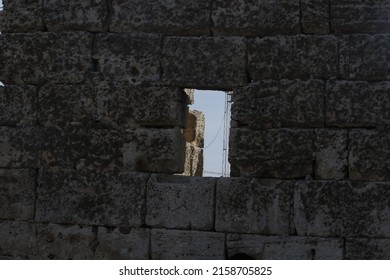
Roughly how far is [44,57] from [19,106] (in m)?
0.54

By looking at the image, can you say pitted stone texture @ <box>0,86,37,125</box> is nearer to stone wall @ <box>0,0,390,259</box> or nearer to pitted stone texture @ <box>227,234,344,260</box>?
stone wall @ <box>0,0,390,259</box>

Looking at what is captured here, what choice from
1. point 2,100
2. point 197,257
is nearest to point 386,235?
point 197,257

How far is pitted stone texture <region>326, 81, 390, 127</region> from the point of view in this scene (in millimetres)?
6191

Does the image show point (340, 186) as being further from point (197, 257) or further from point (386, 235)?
point (197, 257)

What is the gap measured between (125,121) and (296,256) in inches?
79.4

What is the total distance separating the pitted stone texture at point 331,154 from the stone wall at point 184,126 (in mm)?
13

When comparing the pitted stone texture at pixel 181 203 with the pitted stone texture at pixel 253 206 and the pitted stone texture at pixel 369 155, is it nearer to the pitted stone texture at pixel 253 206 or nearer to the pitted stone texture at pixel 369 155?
the pitted stone texture at pixel 253 206

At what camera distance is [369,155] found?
6.16 m

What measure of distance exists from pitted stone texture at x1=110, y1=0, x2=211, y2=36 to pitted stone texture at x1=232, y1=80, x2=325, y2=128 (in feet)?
2.49

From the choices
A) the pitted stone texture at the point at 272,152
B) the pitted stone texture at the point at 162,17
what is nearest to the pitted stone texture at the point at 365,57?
the pitted stone texture at the point at 272,152

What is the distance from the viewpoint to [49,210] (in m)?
6.66

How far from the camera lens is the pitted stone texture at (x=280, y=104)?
6285 mm

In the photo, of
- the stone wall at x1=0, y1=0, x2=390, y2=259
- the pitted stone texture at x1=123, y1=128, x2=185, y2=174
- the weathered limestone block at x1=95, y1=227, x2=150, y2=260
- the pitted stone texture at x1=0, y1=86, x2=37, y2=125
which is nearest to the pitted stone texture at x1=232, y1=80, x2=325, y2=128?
the stone wall at x1=0, y1=0, x2=390, y2=259

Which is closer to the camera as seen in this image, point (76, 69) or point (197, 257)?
point (197, 257)
